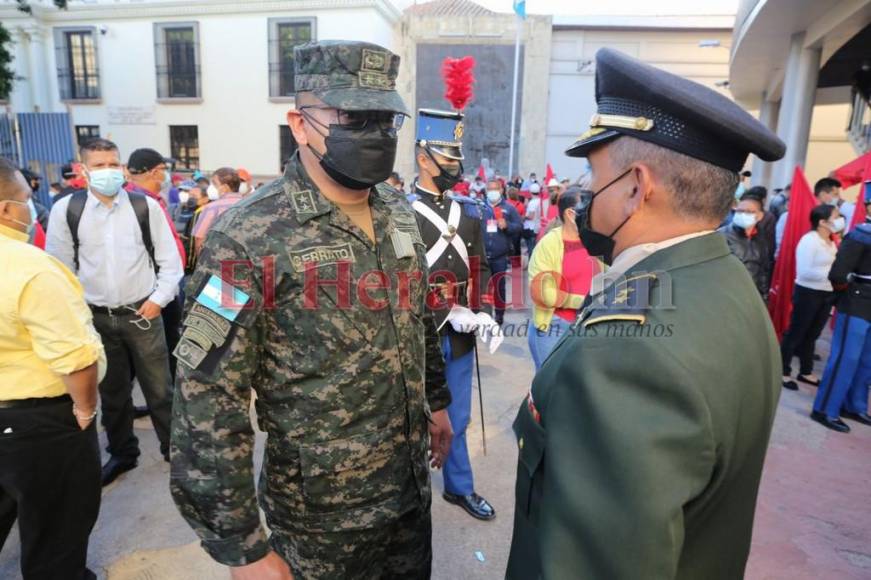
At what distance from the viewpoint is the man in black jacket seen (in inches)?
208

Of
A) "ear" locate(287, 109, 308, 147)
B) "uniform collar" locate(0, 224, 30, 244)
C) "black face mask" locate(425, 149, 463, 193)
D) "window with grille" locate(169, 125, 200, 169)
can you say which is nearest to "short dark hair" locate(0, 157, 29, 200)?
"uniform collar" locate(0, 224, 30, 244)

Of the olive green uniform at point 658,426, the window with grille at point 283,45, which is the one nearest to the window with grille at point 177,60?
the window with grille at point 283,45

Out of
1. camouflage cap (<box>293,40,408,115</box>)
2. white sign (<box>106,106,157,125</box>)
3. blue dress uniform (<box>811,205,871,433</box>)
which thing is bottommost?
blue dress uniform (<box>811,205,871,433</box>)

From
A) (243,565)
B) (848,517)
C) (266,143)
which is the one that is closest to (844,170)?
(848,517)

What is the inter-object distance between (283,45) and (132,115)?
7.08 meters

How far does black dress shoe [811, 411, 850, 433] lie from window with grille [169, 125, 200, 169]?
22.5 metres

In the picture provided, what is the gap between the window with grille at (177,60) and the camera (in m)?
21.3

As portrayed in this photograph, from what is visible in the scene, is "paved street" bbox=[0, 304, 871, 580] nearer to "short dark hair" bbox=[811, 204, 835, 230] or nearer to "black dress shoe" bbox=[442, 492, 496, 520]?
"black dress shoe" bbox=[442, 492, 496, 520]

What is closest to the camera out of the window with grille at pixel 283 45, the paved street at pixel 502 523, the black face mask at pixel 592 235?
the black face mask at pixel 592 235

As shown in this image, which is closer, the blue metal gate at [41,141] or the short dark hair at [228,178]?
the short dark hair at [228,178]

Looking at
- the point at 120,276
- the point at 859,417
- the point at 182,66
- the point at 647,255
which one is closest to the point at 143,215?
the point at 120,276

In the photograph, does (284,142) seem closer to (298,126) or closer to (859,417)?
(859,417)

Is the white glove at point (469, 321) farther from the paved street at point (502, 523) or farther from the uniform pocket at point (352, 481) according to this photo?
the uniform pocket at point (352, 481)

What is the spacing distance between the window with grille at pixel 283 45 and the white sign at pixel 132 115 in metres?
5.39
